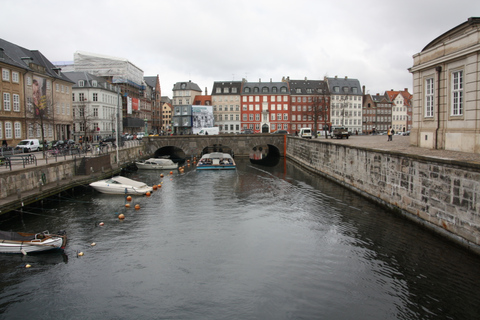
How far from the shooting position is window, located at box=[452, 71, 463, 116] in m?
22.4

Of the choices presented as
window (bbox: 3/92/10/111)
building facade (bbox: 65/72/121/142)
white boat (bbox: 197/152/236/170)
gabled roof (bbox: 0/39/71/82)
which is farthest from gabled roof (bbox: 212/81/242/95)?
window (bbox: 3/92/10/111)

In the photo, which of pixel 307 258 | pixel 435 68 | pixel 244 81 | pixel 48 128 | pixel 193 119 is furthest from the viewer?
pixel 244 81

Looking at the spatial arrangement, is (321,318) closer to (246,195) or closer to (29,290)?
(29,290)

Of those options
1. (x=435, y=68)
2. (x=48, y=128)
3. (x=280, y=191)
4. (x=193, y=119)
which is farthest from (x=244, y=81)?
(x=435, y=68)

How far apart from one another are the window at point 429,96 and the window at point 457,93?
8.05ft

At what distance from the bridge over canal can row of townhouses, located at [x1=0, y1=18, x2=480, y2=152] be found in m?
7.65

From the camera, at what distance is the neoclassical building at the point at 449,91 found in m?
20.9

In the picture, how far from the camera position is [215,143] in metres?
69.1

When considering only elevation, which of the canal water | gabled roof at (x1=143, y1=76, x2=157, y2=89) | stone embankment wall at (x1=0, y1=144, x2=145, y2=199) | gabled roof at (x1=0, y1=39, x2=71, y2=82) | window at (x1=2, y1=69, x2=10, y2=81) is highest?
A: gabled roof at (x1=143, y1=76, x2=157, y2=89)

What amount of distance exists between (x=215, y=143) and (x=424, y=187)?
52.4 metres

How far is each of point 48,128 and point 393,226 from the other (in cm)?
5345

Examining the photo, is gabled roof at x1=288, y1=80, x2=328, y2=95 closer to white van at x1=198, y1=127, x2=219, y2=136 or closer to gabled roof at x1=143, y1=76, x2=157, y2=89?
white van at x1=198, y1=127, x2=219, y2=136

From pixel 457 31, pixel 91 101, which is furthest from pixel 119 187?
pixel 91 101

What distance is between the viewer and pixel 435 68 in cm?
2448
